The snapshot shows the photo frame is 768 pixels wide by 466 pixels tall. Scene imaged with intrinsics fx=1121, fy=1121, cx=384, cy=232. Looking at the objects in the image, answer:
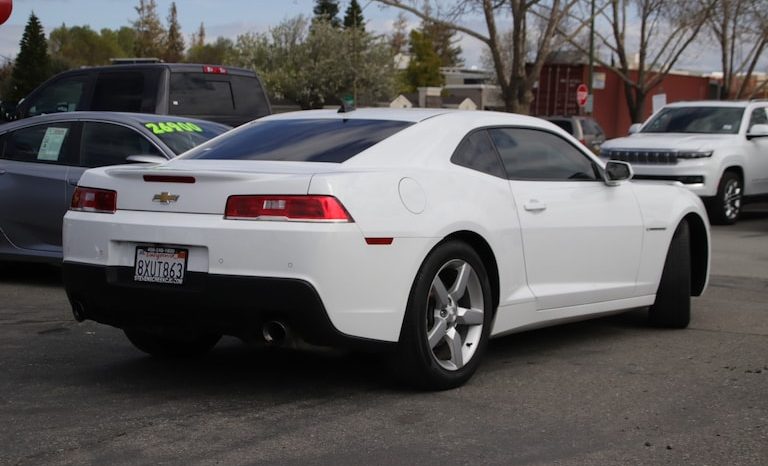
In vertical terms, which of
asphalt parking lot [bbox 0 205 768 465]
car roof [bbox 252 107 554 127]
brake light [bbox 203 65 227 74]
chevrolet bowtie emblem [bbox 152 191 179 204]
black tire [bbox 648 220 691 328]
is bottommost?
asphalt parking lot [bbox 0 205 768 465]

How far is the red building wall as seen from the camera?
48.2 m

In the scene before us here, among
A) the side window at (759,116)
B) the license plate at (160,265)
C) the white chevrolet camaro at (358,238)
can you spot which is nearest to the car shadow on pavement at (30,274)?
the white chevrolet camaro at (358,238)

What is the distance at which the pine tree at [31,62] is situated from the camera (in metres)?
47.2

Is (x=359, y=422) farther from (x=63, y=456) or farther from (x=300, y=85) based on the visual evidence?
(x=300, y=85)

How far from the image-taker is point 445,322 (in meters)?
5.70

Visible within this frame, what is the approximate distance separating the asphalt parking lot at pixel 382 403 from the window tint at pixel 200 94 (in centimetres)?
634

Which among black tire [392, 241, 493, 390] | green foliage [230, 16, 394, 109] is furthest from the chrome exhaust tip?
green foliage [230, 16, 394, 109]

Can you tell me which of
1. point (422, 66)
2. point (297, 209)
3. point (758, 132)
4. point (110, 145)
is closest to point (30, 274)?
point (110, 145)

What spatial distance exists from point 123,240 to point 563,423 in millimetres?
2277

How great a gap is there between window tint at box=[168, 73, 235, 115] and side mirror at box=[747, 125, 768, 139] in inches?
313

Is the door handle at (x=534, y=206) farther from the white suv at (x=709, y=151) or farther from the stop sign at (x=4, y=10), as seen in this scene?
the white suv at (x=709, y=151)

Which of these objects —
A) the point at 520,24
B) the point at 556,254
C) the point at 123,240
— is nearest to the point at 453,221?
the point at 556,254

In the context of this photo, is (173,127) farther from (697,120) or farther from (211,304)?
(697,120)

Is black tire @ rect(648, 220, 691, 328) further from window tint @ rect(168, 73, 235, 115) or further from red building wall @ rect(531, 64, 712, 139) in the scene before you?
red building wall @ rect(531, 64, 712, 139)
